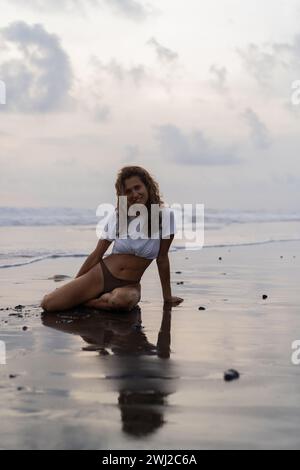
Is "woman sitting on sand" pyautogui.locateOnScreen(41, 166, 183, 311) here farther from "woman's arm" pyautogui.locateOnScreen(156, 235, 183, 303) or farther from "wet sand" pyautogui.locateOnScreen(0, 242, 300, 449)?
"wet sand" pyautogui.locateOnScreen(0, 242, 300, 449)

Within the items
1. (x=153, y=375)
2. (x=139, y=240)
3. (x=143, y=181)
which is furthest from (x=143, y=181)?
(x=153, y=375)

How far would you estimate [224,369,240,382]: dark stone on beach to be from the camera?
14.6 ft

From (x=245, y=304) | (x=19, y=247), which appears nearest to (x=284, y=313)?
(x=245, y=304)

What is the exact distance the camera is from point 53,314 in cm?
743

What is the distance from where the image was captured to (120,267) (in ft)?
25.1

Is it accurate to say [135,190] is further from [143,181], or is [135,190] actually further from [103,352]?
[103,352]

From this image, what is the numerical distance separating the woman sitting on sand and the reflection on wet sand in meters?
0.14

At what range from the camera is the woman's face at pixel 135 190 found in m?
7.48

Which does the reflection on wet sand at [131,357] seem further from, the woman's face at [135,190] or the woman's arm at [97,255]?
the woman's face at [135,190]

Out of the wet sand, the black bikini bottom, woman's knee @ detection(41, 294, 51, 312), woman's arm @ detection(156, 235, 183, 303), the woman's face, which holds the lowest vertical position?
the wet sand

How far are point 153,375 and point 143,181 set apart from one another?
3319mm

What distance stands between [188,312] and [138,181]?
1520 mm

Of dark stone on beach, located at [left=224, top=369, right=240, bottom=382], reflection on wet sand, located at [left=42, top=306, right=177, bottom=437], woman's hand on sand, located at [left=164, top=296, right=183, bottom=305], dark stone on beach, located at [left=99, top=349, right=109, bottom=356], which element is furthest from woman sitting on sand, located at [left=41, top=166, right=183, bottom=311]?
dark stone on beach, located at [left=224, top=369, right=240, bottom=382]
